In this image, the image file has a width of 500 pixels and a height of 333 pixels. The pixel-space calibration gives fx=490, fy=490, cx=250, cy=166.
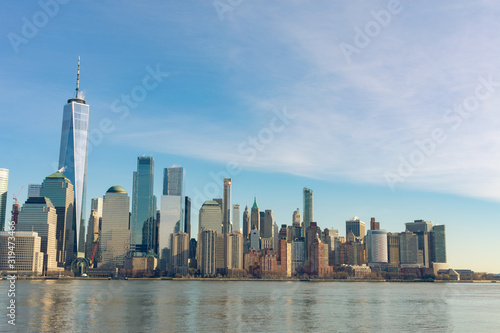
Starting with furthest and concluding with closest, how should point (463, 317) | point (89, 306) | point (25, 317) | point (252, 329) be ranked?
1. point (89, 306)
2. point (463, 317)
3. point (25, 317)
4. point (252, 329)

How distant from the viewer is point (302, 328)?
80.6 m

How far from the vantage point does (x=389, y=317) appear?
98688 mm

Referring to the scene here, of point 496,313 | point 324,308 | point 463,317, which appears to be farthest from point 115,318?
point 496,313

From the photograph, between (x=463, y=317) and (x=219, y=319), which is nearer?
(x=219, y=319)

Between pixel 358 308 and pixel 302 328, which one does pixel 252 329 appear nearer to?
pixel 302 328

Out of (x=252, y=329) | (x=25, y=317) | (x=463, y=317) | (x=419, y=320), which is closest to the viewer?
(x=252, y=329)

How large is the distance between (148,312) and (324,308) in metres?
42.1

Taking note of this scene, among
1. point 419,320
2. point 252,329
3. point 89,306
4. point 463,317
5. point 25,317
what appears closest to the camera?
point 252,329

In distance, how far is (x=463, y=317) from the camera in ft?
339

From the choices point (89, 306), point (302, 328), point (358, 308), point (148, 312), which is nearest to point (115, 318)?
point (148, 312)

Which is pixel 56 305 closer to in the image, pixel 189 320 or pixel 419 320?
pixel 189 320

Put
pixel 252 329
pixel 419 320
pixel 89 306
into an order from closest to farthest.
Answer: pixel 252 329, pixel 419 320, pixel 89 306

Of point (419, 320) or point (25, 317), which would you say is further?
point (419, 320)

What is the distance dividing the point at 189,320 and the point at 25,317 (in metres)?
29.3
